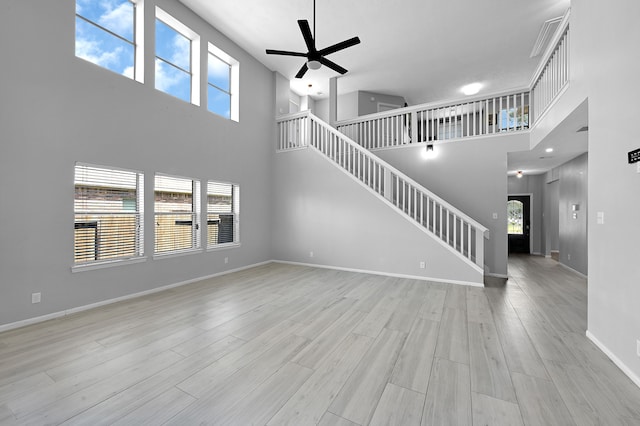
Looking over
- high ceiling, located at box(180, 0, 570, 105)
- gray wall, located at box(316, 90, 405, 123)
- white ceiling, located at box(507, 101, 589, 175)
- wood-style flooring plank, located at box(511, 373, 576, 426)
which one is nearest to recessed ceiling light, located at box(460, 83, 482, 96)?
high ceiling, located at box(180, 0, 570, 105)

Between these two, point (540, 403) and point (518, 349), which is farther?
point (518, 349)

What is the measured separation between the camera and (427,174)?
20.1 ft

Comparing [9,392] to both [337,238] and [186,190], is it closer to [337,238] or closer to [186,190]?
[186,190]

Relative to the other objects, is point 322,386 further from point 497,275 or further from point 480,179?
point 480,179

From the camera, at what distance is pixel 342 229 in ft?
19.3

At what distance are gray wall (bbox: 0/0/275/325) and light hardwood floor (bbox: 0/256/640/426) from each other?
0.47m

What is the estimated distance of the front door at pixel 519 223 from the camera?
906cm

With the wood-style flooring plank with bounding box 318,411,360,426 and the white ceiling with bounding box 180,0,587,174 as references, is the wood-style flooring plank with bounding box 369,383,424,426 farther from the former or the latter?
the white ceiling with bounding box 180,0,587,174

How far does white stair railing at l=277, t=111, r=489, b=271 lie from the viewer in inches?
214

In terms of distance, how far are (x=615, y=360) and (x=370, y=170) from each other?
15.2 feet

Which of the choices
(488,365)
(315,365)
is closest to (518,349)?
(488,365)

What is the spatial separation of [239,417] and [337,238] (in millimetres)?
4479

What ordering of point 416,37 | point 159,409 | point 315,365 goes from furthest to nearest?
point 416,37, point 315,365, point 159,409

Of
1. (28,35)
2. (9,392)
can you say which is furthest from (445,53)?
(9,392)
